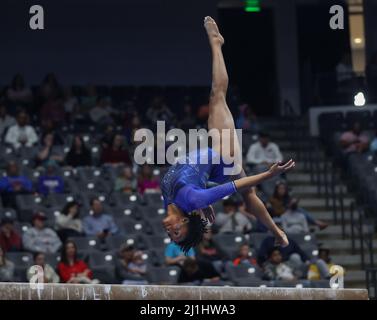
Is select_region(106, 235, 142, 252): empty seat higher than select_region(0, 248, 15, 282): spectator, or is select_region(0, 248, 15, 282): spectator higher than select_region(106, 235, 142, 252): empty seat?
select_region(106, 235, 142, 252): empty seat

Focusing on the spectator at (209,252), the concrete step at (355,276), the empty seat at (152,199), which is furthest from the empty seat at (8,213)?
the concrete step at (355,276)

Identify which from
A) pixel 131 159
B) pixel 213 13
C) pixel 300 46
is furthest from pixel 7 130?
pixel 300 46

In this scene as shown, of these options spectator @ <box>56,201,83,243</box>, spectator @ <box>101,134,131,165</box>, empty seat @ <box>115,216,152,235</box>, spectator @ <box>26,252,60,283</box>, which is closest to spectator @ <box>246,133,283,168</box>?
spectator @ <box>101,134,131,165</box>

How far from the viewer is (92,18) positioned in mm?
19609

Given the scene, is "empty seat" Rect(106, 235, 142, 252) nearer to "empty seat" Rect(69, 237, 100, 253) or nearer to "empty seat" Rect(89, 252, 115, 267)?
"empty seat" Rect(69, 237, 100, 253)

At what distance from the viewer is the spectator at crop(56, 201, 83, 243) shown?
1475cm

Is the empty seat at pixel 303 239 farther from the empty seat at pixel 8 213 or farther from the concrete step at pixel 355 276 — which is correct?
the empty seat at pixel 8 213

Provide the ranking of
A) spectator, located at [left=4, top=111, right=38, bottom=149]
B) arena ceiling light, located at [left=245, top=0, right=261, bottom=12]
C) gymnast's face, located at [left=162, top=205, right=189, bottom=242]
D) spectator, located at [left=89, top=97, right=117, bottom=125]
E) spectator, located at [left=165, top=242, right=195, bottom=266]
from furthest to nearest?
arena ceiling light, located at [left=245, top=0, right=261, bottom=12], spectator, located at [left=89, top=97, right=117, bottom=125], spectator, located at [left=4, top=111, right=38, bottom=149], spectator, located at [left=165, top=242, right=195, bottom=266], gymnast's face, located at [left=162, top=205, right=189, bottom=242]

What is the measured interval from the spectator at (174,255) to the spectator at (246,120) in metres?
3.42

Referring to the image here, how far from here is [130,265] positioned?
46.6 feet

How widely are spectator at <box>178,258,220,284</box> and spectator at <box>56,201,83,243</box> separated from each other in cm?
150

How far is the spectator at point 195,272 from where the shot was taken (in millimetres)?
13938

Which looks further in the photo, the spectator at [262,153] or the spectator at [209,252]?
the spectator at [262,153]
